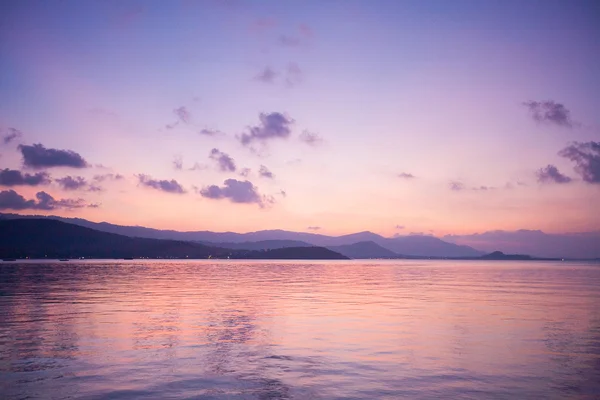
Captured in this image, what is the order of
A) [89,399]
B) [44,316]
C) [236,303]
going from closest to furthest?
[89,399] → [44,316] → [236,303]

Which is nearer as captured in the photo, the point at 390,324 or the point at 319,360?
the point at 319,360

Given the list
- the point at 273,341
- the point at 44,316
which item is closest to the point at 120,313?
the point at 44,316

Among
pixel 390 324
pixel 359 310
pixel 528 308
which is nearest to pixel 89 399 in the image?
pixel 390 324

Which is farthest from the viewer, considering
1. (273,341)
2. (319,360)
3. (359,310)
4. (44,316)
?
(359,310)

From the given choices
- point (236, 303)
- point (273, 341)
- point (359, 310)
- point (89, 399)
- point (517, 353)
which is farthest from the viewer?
point (236, 303)

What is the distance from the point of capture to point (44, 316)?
34.5 m

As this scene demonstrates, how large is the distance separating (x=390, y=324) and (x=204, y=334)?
13.2 m

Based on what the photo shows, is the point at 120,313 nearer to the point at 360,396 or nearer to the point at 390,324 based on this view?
the point at 390,324

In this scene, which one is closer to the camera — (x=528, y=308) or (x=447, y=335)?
(x=447, y=335)

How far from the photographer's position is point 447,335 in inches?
1104

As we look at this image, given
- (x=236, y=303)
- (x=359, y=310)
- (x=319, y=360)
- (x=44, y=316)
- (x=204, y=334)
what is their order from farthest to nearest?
1. (x=236, y=303)
2. (x=359, y=310)
3. (x=44, y=316)
4. (x=204, y=334)
5. (x=319, y=360)

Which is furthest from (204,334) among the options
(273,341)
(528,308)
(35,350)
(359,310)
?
(528,308)

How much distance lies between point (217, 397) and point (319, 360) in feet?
22.4

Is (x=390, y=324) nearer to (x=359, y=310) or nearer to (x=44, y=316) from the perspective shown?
(x=359, y=310)
